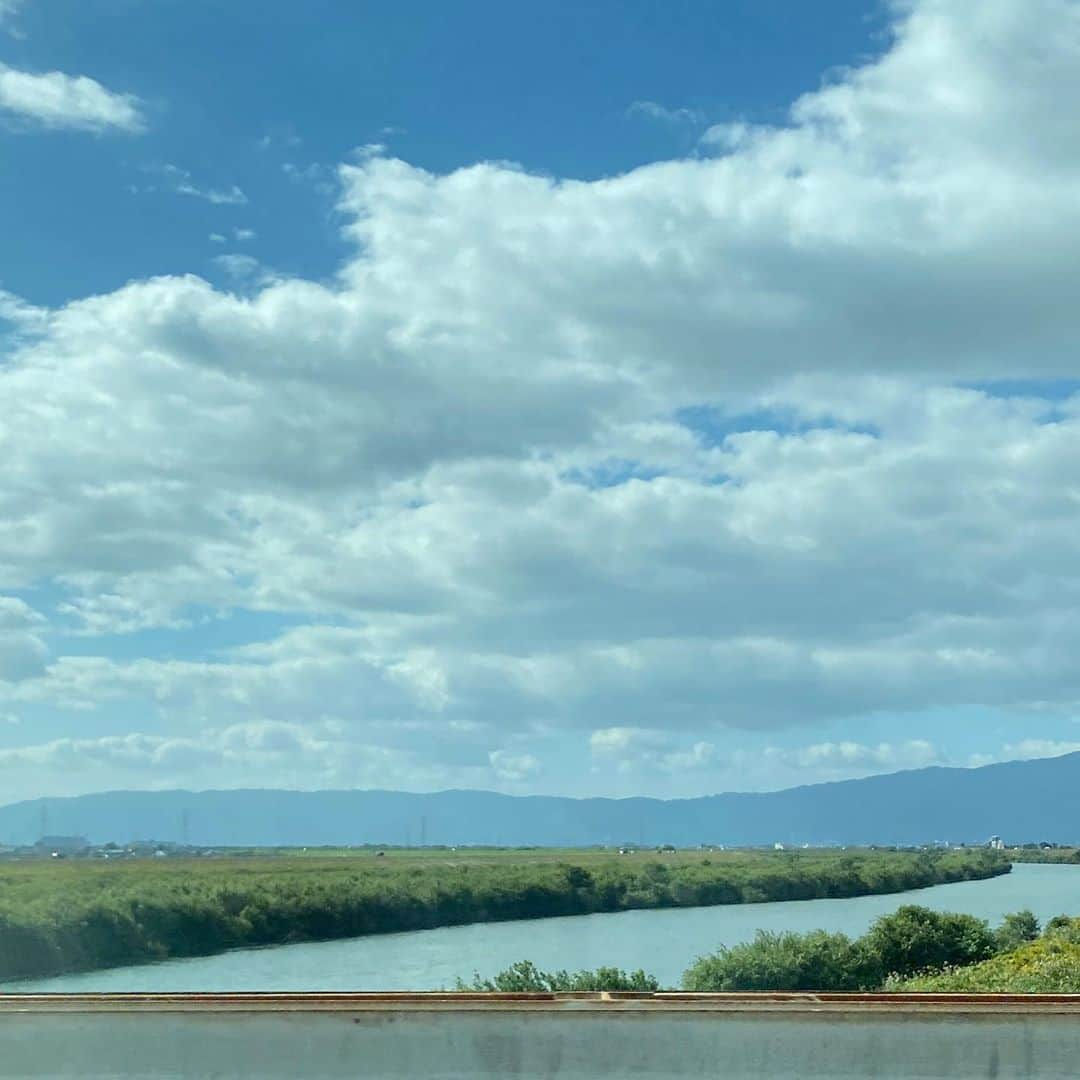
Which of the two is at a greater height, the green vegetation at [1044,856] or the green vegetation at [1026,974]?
the green vegetation at [1044,856]

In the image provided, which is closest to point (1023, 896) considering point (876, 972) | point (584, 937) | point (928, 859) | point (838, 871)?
point (838, 871)

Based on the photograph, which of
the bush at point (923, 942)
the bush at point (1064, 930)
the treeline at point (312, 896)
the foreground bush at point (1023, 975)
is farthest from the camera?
the treeline at point (312, 896)

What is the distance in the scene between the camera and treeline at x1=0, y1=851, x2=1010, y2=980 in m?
48.7

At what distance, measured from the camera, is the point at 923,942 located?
1298 inches

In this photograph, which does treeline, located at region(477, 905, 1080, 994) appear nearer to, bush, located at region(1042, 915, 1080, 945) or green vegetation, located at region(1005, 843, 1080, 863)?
bush, located at region(1042, 915, 1080, 945)

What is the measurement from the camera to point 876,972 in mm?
32156

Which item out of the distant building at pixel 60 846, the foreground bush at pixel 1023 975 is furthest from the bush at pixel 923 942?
the distant building at pixel 60 846

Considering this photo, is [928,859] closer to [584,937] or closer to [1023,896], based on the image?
[1023,896]

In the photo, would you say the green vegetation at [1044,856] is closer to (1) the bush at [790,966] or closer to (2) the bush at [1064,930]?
(2) the bush at [1064,930]

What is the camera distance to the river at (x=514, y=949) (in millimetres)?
44031

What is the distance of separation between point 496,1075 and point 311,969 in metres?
42.8

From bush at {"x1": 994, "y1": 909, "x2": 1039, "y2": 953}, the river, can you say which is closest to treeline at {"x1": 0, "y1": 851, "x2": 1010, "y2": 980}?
the river

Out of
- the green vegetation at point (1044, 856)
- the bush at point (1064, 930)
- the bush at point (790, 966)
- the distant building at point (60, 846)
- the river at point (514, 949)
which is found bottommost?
the river at point (514, 949)

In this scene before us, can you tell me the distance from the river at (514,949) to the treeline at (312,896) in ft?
3.76
